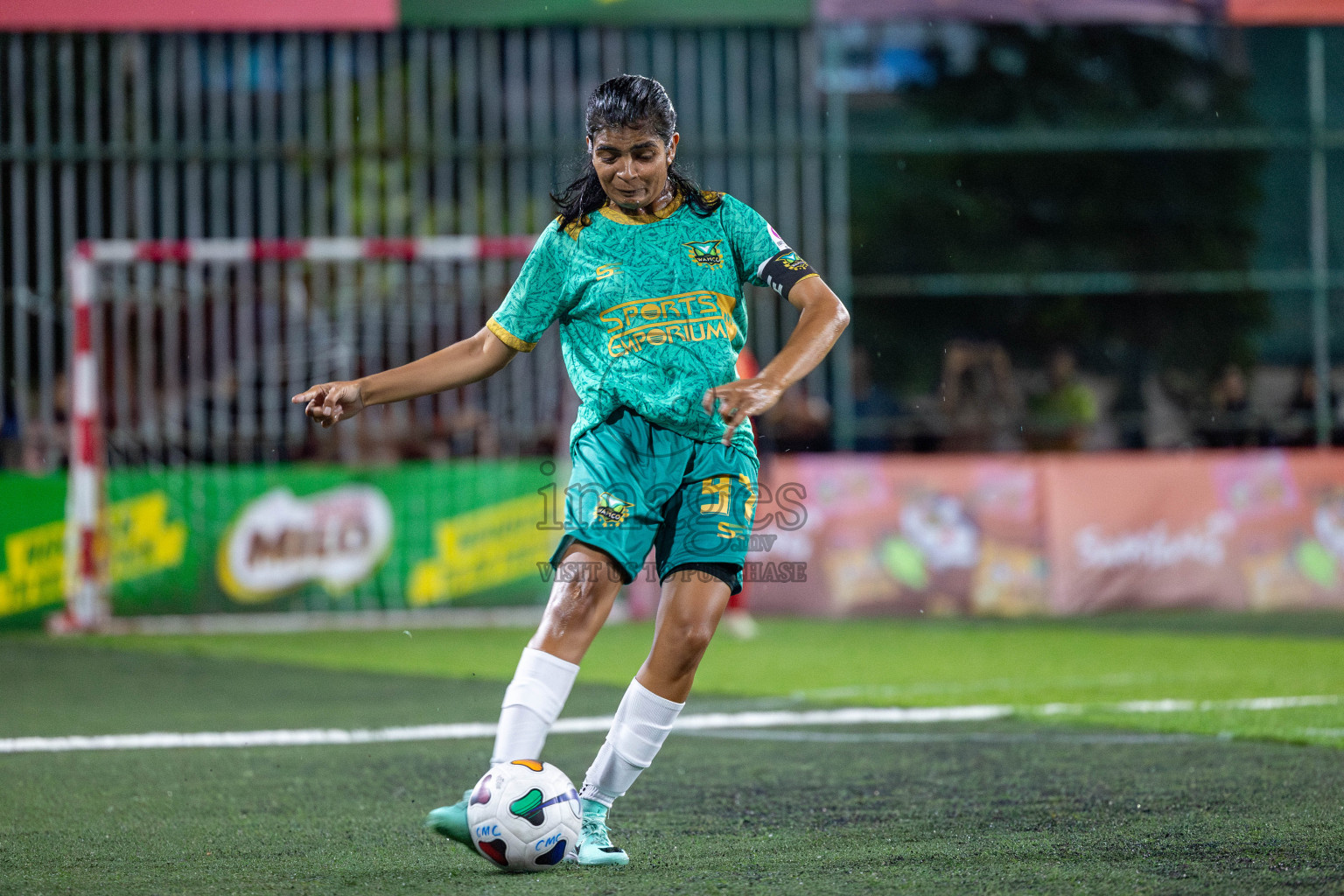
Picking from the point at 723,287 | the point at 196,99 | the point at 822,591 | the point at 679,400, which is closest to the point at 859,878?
the point at 679,400

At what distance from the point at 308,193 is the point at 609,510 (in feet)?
36.0

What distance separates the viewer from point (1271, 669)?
8.72 metres

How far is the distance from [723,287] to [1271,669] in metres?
5.55

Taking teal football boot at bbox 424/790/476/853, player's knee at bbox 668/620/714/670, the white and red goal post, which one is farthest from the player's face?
the white and red goal post

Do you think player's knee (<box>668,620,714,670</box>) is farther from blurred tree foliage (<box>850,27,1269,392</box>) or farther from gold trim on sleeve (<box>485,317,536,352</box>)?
blurred tree foliage (<box>850,27,1269,392</box>)

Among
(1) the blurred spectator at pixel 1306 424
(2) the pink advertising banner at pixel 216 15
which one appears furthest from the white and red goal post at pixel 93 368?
(1) the blurred spectator at pixel 1306 424

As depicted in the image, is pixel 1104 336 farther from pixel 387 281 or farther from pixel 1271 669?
pixel 1271 669

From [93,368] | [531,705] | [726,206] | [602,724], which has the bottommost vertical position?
[602,724]

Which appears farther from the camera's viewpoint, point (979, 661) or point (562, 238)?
point (979, 661)

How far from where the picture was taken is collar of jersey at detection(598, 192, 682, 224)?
422cm

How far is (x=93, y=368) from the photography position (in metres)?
12.4

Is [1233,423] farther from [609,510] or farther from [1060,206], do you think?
[609,510]

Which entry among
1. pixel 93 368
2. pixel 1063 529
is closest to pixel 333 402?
pixel 93 368

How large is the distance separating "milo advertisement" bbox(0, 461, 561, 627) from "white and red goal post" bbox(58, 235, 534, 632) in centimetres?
19
